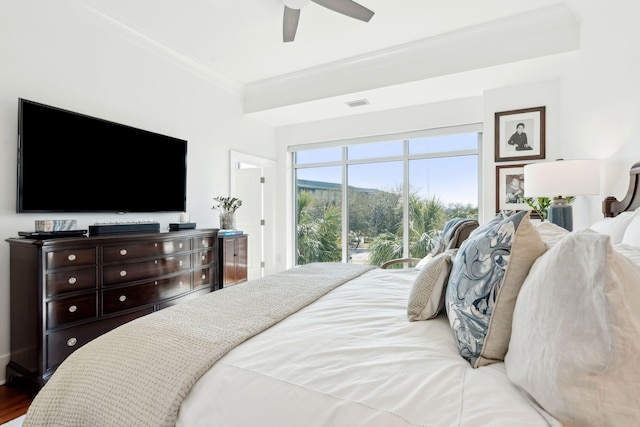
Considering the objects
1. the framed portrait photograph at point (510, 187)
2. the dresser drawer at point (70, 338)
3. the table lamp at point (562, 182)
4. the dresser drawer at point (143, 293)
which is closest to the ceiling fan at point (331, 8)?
the table lamp at point (562, 182)

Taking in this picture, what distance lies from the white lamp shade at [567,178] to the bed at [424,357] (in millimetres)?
1008

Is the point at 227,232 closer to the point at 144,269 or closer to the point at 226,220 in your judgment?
the point at 226,220

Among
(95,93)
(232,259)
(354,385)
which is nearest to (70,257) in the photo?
(95,93)

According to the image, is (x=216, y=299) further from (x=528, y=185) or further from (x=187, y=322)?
(x=528, y=185)

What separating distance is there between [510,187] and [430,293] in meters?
2.88

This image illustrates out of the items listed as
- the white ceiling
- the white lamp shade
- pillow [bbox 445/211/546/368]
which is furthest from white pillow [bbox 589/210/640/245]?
the white ceiling

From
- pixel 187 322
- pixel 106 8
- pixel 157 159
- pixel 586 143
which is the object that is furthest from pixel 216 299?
pixel 586 143

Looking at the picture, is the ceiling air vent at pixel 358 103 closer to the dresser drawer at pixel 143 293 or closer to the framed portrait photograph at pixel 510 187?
the framed portrait photograph at pixel 510 187

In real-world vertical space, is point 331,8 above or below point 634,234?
above

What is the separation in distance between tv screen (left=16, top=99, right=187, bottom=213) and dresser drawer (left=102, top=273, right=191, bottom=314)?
74 centimetres

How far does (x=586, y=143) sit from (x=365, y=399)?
2871 millimetres

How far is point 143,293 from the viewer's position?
2551mm

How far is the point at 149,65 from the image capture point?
3.17m

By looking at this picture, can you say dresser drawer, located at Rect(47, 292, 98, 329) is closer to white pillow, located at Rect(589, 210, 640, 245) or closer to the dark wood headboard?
white pillow, located at Rect(589, 210, 640, 245)
